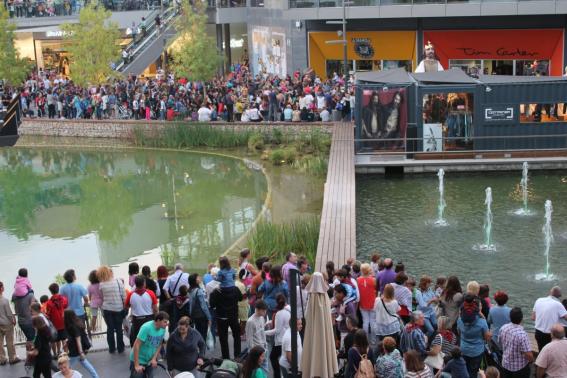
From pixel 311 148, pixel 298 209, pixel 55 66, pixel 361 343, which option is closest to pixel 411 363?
pixel 361 343

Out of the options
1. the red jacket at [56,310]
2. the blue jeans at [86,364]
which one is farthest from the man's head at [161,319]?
the red jacket at [56,310]

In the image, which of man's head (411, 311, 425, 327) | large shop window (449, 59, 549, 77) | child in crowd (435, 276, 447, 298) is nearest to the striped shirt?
man's head (411, 311, 425, 327)

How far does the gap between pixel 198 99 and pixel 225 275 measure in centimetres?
2468

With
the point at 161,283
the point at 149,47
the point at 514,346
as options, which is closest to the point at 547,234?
the point at 514,346

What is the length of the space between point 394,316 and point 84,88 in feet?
103

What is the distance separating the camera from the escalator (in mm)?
44219

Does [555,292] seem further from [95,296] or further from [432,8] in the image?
[432,8]

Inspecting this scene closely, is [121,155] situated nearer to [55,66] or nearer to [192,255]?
[192,255]

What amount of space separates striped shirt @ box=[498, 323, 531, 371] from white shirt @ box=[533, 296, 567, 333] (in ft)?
2.65

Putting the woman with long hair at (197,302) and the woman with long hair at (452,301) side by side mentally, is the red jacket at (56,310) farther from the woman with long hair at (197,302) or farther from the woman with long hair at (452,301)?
the woman with long hair at (452,301)

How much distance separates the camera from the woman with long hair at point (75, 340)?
10.7 meters

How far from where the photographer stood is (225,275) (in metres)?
11.5

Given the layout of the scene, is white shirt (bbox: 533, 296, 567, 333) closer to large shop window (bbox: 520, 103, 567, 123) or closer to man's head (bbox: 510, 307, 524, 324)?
man's head (bbox: 510, 307, 524, 324)

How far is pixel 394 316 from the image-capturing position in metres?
10.8
